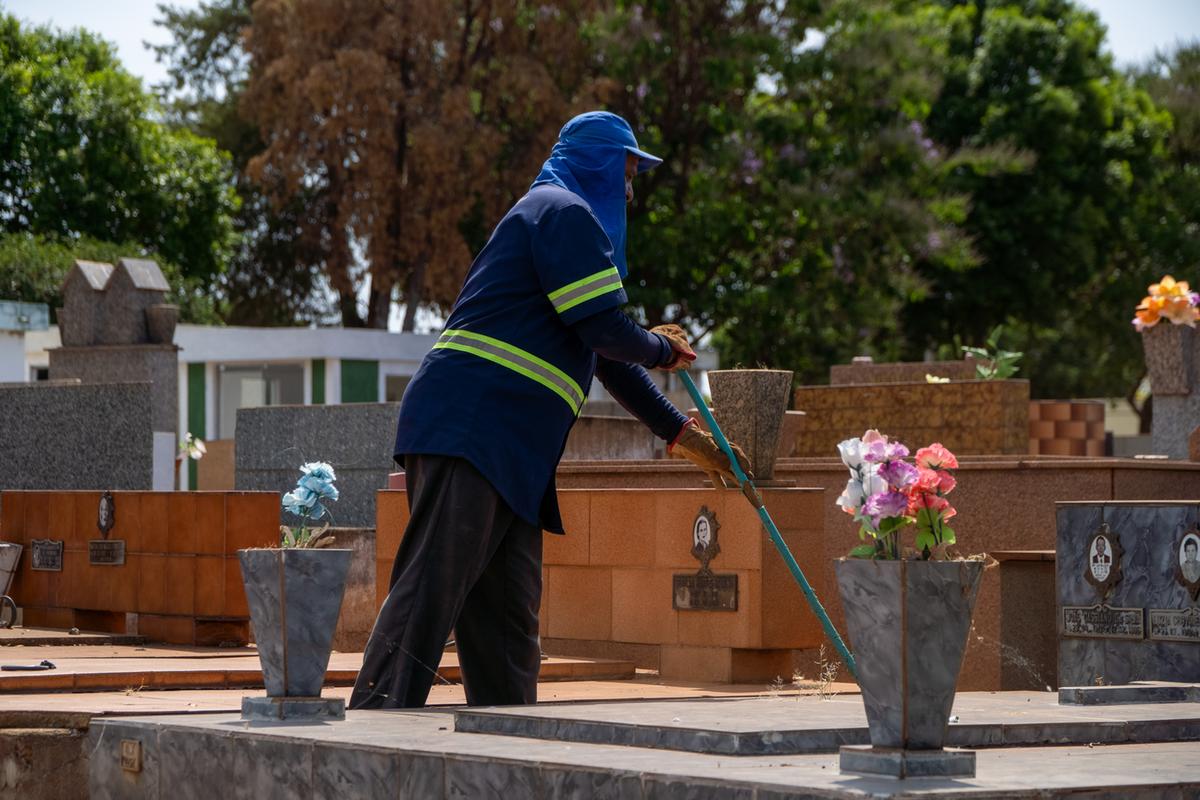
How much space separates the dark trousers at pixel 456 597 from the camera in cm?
557

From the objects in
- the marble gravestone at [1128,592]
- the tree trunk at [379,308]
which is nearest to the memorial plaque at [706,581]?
the marble gravestone at [1128,592]

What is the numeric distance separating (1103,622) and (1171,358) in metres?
8.46

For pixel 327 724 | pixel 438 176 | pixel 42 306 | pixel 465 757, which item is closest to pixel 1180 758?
pixel 465 757

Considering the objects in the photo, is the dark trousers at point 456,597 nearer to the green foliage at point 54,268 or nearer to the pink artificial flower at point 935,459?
the pink artificial flower at point 935,459

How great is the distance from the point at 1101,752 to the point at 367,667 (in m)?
2.19

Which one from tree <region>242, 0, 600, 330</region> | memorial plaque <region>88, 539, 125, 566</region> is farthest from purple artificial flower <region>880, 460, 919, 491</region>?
tree <region>242, 0, 600, 330</region>

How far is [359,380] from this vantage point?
29422mm

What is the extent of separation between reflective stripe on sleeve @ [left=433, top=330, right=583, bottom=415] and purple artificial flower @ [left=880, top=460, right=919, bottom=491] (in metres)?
1.80

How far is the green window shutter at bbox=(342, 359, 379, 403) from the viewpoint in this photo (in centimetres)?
2920

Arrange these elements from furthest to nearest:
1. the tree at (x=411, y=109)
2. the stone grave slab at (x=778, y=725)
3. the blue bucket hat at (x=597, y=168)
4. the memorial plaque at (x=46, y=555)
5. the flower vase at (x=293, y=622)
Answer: the tree at (x=411, y=109) → the memorial plaque at (x=46, y=555) → the blue bucket hat at (x=597, y=168) → the flower vase at (x=293, y=622) → the stone grave slab at (x=778, y=725)

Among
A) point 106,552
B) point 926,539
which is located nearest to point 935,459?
point 926,539

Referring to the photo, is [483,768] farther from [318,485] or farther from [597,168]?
[597,168]

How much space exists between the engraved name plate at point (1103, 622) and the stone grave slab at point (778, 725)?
252 centimetres

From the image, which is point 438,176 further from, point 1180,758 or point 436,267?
point 1180,758
